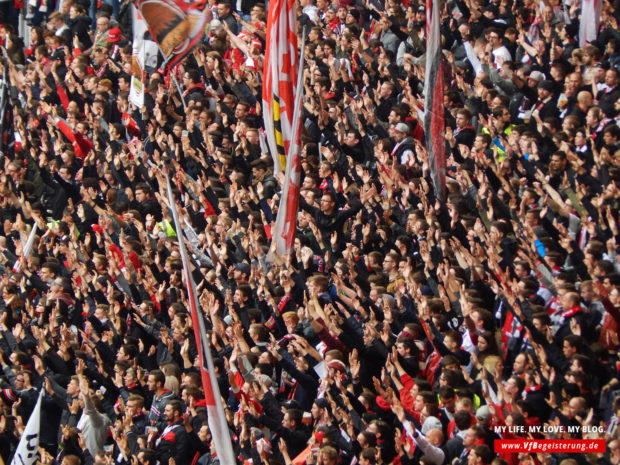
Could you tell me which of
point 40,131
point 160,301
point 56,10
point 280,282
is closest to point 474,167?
point 280,282

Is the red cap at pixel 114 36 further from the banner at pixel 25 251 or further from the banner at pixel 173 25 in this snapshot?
the banner at pixel 25 251

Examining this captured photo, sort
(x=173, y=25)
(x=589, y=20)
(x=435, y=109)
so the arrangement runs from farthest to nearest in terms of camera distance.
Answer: (x=173, y=25)
(x=589, y=20)
(x=435, y=109)

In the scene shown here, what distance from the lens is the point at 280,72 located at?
11531 millimetres

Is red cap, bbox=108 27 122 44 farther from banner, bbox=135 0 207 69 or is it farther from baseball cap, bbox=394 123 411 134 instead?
baseball cap, bbox=394 123 411 134

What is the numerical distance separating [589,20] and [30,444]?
611cm

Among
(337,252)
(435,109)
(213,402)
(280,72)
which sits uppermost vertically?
(280,72)

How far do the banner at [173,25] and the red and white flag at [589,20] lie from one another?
4091 mm

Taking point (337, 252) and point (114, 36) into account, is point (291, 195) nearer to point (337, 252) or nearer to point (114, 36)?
point (337, 252)

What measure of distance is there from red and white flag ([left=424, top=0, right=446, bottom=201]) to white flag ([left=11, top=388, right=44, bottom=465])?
4075 mm

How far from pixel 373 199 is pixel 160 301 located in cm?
231

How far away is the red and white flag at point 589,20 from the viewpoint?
10.9m

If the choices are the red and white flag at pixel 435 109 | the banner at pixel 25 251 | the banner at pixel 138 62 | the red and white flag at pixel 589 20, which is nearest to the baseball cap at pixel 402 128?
the red and white flag at pixel 435 109

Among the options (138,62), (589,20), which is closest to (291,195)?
(589,20)

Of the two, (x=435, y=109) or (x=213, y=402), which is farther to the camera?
(x=435, y=109)
